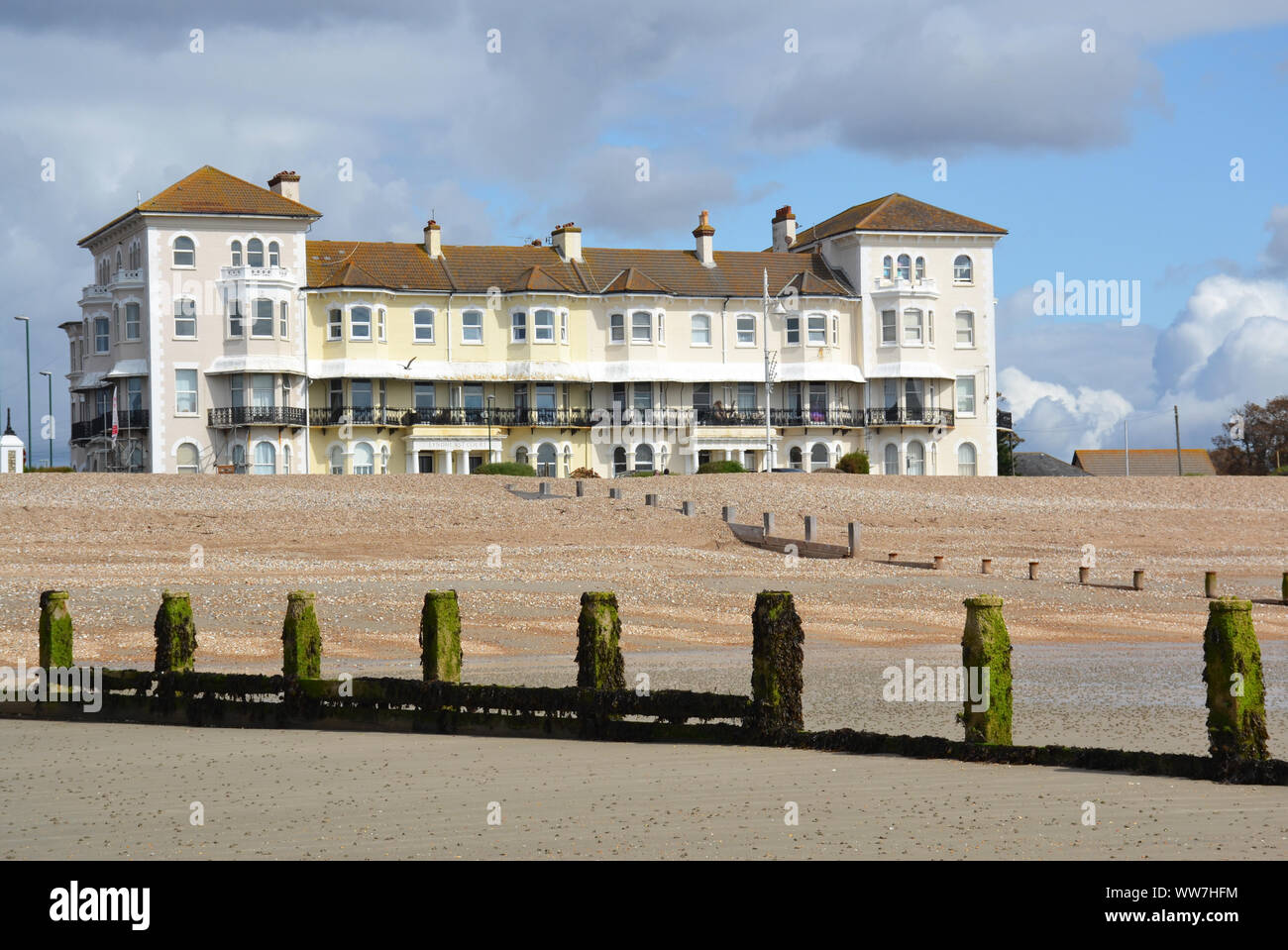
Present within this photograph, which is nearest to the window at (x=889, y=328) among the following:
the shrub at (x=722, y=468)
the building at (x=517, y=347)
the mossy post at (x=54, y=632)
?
the building at (x=517, y=347)

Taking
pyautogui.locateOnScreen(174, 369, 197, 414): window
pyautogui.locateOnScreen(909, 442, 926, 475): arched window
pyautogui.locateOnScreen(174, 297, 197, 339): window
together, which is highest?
pyautogui.locateOnScreen(174, 297, 197, 339): window

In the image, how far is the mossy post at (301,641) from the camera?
15.9 metres

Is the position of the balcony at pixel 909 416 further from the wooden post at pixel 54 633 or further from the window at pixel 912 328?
the wooden post at pixel 54 633

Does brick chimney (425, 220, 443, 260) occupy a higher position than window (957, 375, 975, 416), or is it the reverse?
brick chimney (425, 220, 443, 260)

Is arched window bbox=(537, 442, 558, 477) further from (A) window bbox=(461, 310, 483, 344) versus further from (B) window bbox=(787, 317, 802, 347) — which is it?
(B) window bbox=(787, 317, 802, 347)

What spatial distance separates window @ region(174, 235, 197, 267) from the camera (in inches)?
2418

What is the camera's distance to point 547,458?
66.8m

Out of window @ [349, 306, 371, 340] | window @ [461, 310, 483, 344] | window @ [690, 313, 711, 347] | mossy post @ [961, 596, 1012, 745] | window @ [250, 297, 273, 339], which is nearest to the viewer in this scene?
mossy post @ [961, 596, 1012, 745]

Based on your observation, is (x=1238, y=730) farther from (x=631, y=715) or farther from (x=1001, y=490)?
(x=1001, y=490)

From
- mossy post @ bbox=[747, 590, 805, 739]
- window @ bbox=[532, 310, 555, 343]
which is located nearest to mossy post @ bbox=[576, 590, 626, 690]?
mossy post @ bbox=[747, 590, 805, 739]

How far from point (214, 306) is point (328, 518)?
23.6 metres

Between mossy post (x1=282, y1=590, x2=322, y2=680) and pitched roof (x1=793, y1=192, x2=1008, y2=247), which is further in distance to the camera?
pitched roof (x1=793, y1=192, x2=1008, y2=247)

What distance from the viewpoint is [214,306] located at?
61719 mm

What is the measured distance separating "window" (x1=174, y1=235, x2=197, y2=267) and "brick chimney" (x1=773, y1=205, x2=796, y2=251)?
29.2 meters
